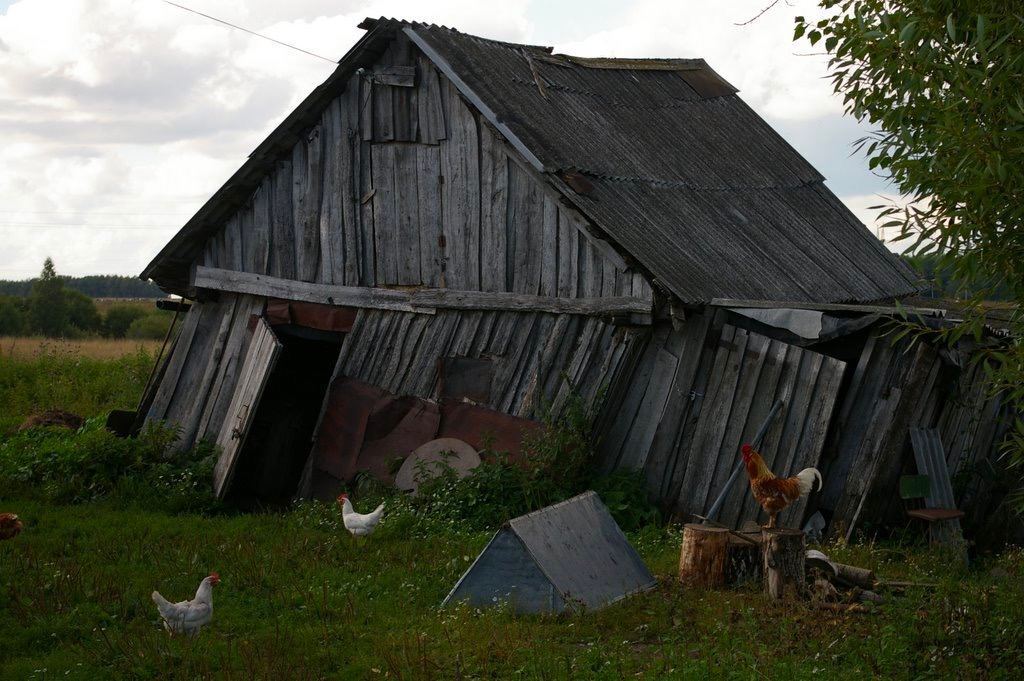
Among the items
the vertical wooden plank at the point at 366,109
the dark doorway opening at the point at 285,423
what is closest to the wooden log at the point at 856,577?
the vertical wooden plank at the point at 366,109

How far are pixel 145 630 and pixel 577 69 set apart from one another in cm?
1069

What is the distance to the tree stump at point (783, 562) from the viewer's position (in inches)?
333

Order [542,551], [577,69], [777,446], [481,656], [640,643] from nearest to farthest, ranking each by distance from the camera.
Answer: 1. [481,656]
2. [640,643]
3. [542,551]
4. [777,446]
5. [577,69]

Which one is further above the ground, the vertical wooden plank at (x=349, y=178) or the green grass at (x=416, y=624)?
the vertical wooden plank at (x=349, y=178)

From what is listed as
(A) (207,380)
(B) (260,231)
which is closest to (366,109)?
(B) (260,231)

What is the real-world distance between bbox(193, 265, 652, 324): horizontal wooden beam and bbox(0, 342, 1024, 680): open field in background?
223cm

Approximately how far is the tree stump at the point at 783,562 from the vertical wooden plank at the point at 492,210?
15.6 ft

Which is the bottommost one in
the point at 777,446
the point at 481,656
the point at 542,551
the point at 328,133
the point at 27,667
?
the point at 27,667

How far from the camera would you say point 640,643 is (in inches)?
301

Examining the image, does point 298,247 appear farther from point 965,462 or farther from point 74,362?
point 74,362


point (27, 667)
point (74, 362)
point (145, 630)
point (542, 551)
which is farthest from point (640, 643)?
point (74, 362)

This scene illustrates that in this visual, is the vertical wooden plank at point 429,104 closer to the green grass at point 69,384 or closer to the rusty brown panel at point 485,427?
the rusty brown panel at point 485,427

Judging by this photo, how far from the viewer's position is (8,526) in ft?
32.1

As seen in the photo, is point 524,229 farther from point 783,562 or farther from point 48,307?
point 48,307
